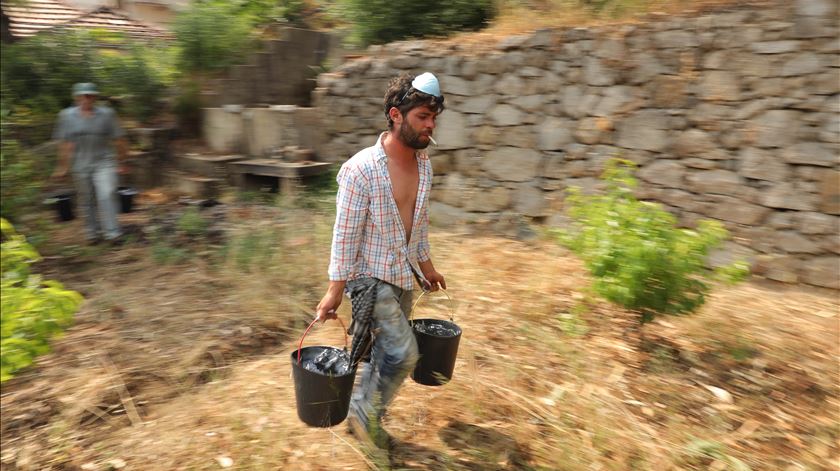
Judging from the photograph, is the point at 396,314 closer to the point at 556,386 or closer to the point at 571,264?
the point at 556,386

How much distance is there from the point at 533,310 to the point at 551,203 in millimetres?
2261

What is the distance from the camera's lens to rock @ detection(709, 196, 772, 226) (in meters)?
5.59

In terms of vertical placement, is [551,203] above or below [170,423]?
above

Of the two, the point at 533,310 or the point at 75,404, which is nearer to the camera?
the point at 75,404

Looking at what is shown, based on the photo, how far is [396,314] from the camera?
3.07 m

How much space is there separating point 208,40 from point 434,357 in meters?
8.31

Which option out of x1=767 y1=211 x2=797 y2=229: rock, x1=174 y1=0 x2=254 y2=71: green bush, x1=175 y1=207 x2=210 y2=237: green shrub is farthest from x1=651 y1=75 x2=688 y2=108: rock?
x1=174 y1=0 x2=254 y2=71: green bush

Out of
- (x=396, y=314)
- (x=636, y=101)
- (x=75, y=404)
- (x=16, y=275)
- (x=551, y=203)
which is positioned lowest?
(x=75, y=404)

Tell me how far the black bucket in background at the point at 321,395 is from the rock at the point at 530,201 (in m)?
4.39

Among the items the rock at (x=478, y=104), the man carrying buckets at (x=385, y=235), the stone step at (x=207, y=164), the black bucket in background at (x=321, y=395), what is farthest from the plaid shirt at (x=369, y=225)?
the stone step at (x=207, y=164)

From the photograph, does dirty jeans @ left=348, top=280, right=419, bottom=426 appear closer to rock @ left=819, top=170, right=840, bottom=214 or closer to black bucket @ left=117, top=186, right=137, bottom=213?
rock @ left=819, top=170, right=840, bottom=214

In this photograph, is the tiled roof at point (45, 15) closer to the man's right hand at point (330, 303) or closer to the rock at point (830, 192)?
the man's right hand at point (330, 303)

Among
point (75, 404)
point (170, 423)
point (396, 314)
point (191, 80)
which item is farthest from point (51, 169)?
point (396, 314)

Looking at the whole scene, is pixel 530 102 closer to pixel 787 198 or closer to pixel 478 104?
pixel 478 104
